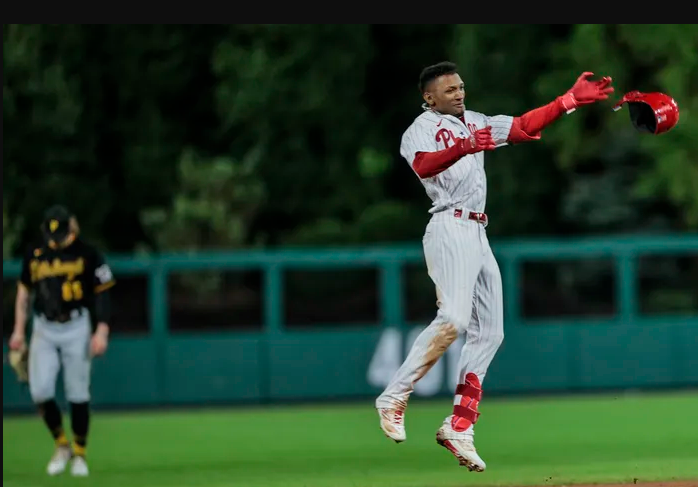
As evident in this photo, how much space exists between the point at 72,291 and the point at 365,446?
340 centimetres

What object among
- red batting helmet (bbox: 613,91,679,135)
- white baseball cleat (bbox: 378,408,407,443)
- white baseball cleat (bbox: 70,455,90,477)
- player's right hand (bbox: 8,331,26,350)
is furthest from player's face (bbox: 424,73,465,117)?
player's right hand (bbox: 8,331,26,350)

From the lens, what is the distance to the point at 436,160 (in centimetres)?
848

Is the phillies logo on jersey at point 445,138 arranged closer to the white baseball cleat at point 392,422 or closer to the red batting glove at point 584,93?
the red batting glove at point 584,93

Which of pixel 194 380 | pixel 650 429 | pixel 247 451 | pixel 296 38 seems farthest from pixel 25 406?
pixel 296 38

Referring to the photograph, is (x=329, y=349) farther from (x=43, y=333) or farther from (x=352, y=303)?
(x=43, y=333)

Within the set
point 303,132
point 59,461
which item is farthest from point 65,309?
point 303,132

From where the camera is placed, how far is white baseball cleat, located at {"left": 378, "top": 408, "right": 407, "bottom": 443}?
8.77 m

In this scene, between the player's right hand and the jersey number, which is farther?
the player's right hand

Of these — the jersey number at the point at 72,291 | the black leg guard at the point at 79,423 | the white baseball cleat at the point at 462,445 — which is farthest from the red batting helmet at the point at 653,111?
the black leg guard at the point at 79,423

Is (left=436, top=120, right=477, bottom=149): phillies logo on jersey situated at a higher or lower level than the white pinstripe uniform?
higher

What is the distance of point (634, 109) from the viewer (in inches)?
356

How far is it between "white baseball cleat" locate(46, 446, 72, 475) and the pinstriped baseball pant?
413 centimetres

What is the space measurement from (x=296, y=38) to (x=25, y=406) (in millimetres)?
10899

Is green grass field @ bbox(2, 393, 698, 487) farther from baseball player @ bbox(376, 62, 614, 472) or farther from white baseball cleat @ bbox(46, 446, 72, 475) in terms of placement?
baseball player @ bbox(376, 62, 614, 472)
